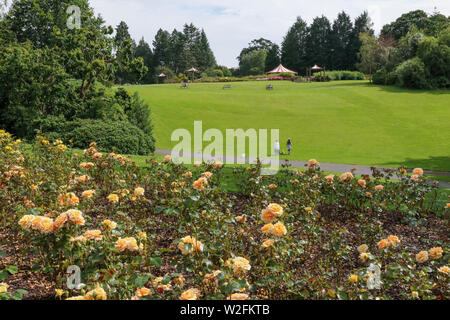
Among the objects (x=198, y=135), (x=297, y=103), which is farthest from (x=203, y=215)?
(x=297, y=103)

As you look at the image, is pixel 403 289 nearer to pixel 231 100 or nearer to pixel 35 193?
pixel 35 193

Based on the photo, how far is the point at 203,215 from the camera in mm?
4324

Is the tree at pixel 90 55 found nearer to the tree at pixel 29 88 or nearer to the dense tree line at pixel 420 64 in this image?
the tree at pixel 29 88

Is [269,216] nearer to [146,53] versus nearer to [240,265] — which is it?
[240,265]

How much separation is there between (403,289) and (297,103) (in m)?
29.0

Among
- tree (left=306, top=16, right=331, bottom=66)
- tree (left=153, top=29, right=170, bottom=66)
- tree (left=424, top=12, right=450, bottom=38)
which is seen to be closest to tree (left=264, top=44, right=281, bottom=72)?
tree (left=306, top=16, right=331, bottom=66)

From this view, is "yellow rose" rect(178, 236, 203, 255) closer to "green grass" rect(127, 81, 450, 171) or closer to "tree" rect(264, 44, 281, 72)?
"green grass" rect(127, 81, 450, 171)

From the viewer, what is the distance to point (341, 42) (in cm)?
7269

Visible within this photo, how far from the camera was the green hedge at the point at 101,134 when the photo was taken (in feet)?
48.7

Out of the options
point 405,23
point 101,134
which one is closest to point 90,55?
point 101,134

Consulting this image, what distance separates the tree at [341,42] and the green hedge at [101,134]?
6108 cm

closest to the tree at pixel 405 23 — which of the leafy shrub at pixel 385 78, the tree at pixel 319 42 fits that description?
the tree at pixel 319 42

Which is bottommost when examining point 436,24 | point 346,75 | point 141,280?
point 141,280

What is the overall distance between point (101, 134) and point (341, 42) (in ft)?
222
